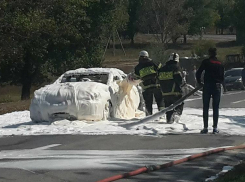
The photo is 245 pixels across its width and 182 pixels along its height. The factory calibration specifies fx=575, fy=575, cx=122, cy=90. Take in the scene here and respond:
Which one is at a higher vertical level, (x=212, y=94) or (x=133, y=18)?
(x=133, y=18)

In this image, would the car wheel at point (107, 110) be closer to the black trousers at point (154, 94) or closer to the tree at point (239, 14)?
the black trousers at point (154, 94)

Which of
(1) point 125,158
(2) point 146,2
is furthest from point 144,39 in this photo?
(1) point 125,158

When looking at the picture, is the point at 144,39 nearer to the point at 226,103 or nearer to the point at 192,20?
the point at 192,20

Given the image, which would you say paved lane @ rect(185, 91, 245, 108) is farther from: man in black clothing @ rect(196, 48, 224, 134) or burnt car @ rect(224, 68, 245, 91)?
burnt car @ rect(224, 68, 245, 91)

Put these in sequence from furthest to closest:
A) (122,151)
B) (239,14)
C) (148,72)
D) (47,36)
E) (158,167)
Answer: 1. (239,14)
2. (47,36)
3. (148,72)
4. (122,151)
5. (158,167)

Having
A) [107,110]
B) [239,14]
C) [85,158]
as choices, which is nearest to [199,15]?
[239,14]

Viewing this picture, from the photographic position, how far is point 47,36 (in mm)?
29469

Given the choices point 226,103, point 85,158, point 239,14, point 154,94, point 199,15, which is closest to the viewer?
point 85,158

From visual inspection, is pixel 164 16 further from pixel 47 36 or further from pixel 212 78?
pixel 212 78

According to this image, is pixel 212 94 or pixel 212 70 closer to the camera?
pixel 212 70

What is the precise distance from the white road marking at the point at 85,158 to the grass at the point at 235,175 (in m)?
1.35

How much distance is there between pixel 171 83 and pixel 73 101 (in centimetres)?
228

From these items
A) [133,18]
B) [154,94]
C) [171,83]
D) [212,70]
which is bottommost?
[154,94]

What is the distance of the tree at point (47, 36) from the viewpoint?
2361 centimetres
